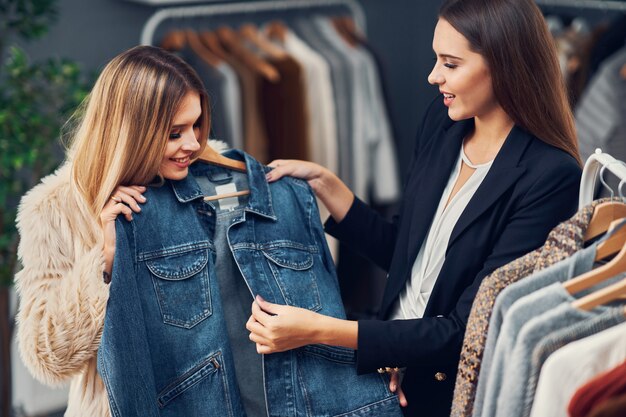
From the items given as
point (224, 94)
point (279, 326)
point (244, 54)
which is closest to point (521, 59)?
point (279, 326)

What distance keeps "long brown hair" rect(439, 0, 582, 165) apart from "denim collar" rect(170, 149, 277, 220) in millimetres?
460

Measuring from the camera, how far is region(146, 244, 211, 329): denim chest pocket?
144 cm

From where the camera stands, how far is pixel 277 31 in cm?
313

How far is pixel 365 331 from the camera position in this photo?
1451 millimetres

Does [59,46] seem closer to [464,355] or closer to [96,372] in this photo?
[96,372]

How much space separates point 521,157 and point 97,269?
30.5 inches

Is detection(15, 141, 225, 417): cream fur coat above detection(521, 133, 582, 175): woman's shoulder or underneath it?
underneath

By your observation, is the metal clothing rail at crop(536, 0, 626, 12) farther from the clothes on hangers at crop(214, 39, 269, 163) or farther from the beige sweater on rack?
the beige sweater on rack

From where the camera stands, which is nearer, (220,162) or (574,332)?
(574,332)

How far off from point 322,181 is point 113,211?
509 mm

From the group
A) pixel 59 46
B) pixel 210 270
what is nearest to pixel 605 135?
pixel 210 270

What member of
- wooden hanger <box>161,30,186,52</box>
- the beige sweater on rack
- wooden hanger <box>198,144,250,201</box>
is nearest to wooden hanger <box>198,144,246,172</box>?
wooden hanger <box>198,144,250,201</box>

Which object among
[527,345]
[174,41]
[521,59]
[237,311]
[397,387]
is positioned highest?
[521,59]

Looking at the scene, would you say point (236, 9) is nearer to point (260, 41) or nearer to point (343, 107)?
point (260, 41)
